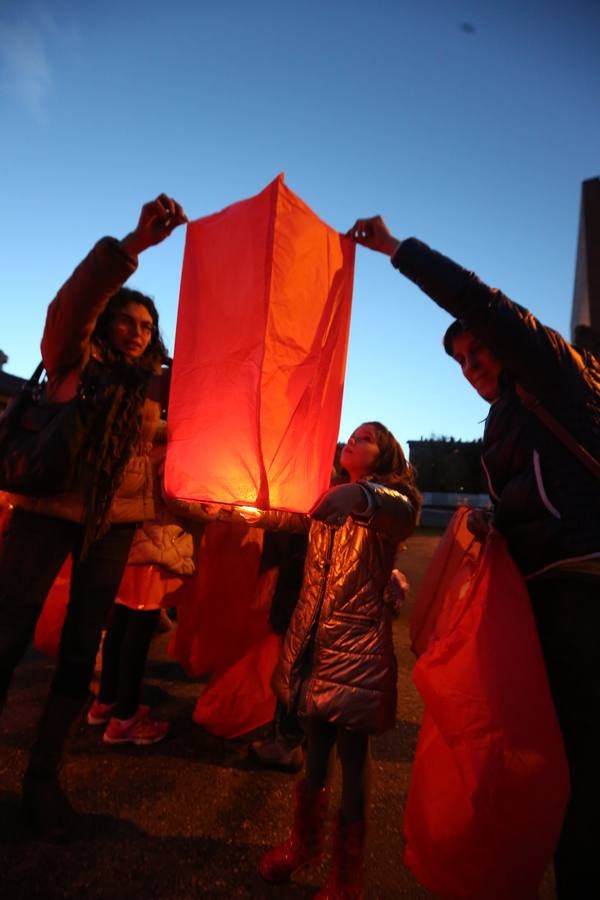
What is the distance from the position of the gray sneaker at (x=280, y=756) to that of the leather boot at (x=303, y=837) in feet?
2.23

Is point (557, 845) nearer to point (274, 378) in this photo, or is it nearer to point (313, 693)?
point (313, 693)

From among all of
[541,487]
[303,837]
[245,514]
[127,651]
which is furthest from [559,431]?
[127,651]

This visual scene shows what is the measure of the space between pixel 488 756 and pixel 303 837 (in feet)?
2.85

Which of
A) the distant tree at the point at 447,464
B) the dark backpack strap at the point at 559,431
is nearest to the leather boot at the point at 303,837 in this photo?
the dark backpack strap at the point at 559,431

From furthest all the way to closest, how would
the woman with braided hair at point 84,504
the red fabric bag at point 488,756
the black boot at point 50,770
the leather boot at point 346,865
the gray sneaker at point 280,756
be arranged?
the gray sneaker at point 280,756 < the black boot at point 50,770 < the woman with braided hair at point 84,504 < the leather boot at point 346,865 < the red fabric bag at point 488,756

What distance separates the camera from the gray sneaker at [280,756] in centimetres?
236

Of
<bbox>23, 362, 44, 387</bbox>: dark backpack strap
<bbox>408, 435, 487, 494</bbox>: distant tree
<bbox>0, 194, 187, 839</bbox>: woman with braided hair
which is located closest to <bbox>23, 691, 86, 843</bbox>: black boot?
<bbox>0, 194, 187, 839</bbox>: woman with braided hair

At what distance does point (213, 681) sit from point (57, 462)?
1.75 meters

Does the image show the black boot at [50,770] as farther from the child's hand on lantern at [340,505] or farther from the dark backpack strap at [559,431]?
the dark backpack strap at [559,431]

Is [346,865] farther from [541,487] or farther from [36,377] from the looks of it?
[36,377]

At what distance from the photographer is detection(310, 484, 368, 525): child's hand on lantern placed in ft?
5.05

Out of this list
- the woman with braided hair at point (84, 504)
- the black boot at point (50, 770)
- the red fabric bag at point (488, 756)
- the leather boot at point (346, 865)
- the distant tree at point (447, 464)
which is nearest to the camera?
the red fabric bag at point (488, 756)

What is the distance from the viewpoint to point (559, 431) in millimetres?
1248

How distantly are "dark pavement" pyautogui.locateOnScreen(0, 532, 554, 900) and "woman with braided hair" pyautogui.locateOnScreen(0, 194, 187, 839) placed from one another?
0.16 m
